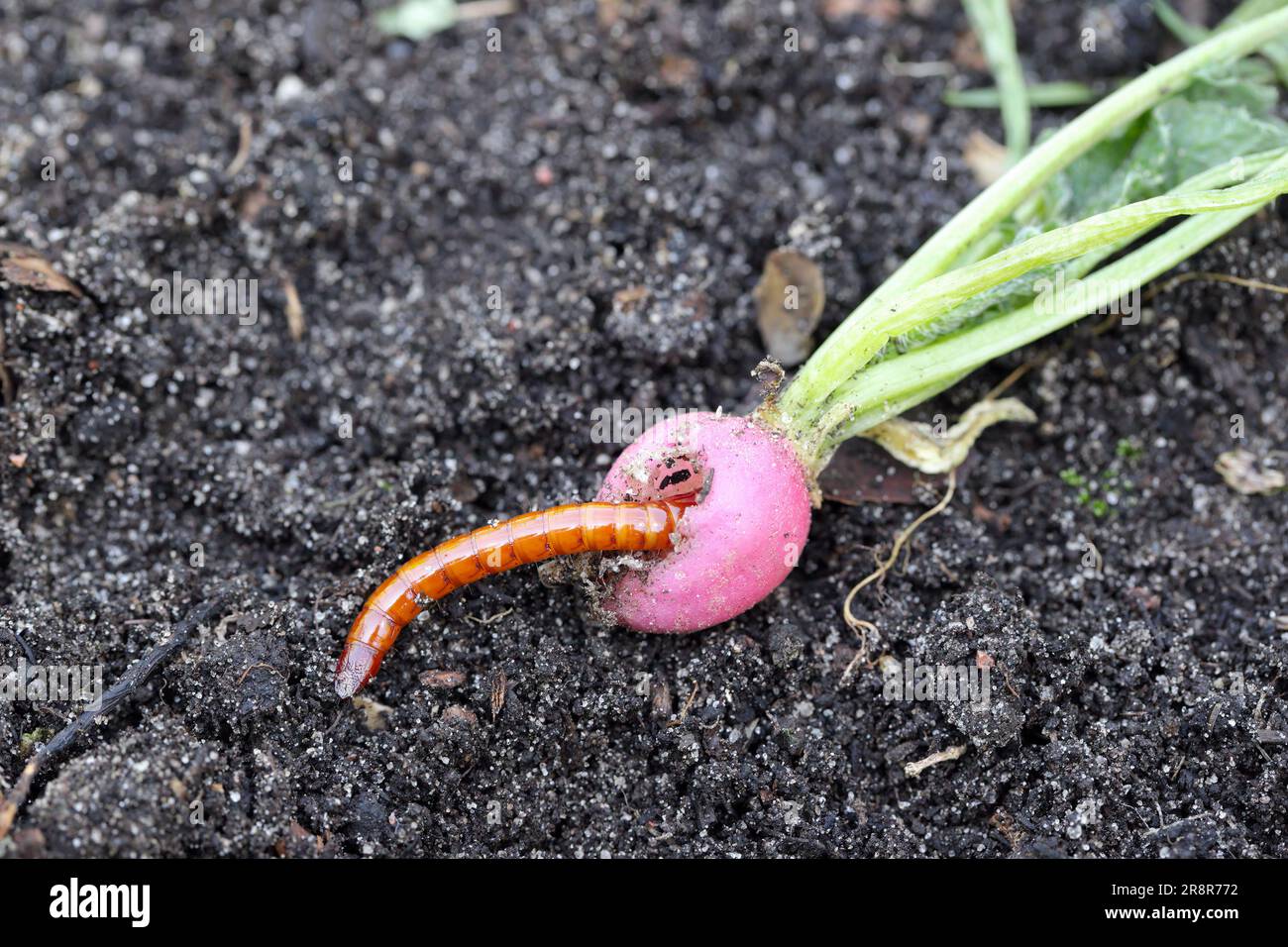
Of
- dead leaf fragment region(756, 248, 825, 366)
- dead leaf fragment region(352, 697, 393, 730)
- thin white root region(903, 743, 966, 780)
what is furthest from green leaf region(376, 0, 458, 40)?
thin white root region(903, 743, 966, 780)

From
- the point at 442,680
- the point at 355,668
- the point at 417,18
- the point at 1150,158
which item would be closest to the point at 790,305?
the point at 1150,158

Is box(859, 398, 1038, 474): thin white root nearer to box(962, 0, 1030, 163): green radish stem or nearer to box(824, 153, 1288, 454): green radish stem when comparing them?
box(824, 153, 1288, 454): green radish stem

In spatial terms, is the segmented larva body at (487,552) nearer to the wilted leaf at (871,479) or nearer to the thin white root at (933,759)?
the wilted leaf at (871,479)

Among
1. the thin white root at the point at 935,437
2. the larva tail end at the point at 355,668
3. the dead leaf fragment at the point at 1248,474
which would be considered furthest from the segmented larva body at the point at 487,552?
the dead leaf fragment at the point at 1248,474

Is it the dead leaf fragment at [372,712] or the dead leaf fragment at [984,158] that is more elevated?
the dead leaf fragment at [984,158]

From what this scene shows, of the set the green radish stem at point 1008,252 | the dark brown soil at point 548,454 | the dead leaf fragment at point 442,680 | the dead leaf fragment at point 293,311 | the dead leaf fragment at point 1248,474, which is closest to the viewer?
the green radish stem at point 1008,252
